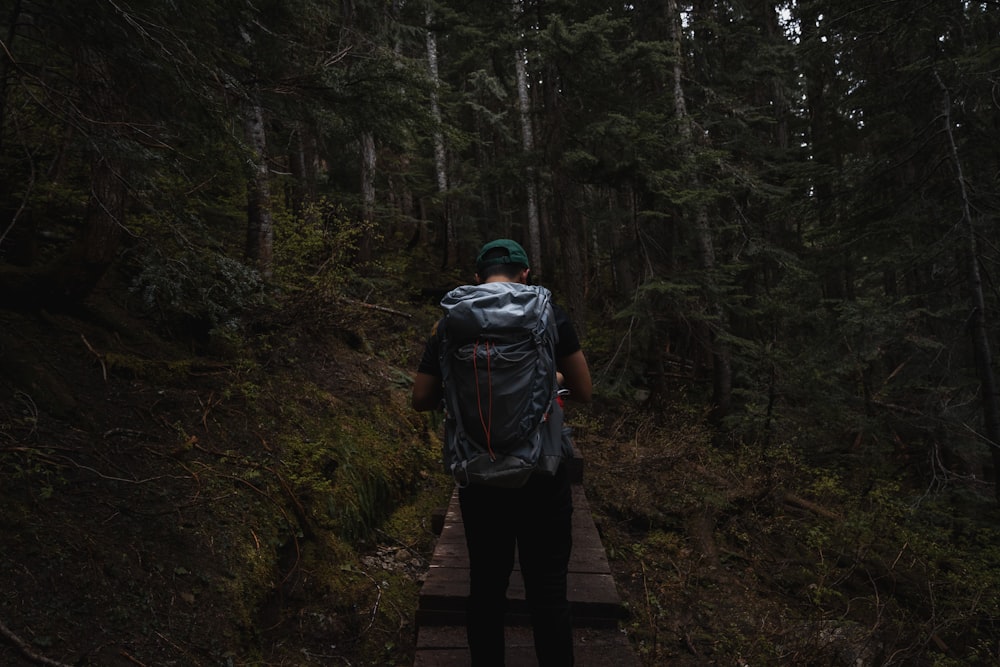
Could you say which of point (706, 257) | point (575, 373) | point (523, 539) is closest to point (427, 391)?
point (575, 373)

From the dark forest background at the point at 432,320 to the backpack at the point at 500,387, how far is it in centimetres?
234

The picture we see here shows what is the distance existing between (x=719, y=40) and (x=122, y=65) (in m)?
16.0

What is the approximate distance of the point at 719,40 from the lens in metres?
15.7

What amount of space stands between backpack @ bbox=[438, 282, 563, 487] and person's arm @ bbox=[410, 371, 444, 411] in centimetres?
16

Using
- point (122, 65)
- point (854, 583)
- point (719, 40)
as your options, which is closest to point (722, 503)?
point (854, 583)

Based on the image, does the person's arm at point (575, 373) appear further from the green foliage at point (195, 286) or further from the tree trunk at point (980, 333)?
the tree trunk at point (980, 333)

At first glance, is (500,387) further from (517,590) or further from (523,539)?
(517,590)

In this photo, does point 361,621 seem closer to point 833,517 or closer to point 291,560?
point 291,560

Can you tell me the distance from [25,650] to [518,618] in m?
2.74

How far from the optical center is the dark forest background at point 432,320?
13.3 feet

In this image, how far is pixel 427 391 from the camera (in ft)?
9.18

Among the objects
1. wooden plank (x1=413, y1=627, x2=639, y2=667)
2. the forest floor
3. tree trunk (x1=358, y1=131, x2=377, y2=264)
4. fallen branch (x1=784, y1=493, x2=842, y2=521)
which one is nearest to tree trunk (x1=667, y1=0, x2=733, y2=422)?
fallen branch (x1=784, y1=493, x2=842, y2=521)

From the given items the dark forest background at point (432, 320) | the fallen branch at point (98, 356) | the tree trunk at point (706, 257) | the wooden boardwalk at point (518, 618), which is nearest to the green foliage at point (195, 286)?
the dark forest background at point (432, 320)

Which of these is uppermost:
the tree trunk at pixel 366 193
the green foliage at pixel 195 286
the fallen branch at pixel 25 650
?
the tree trunk at pixel 366 193
